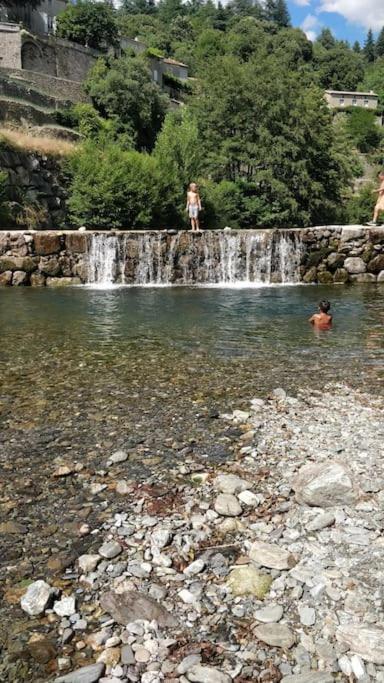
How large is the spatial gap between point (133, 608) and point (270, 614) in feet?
2.21

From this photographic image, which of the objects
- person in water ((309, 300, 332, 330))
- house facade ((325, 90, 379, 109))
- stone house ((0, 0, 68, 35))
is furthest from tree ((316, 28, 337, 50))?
person in water ((309, 300, 332, 330))

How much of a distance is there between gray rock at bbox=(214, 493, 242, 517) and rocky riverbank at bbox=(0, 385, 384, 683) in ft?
0.05

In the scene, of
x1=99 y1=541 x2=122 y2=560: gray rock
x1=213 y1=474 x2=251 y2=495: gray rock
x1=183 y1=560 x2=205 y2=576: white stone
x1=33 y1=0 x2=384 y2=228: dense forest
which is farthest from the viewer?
x1=33 y1=0 x2=384 y2=228: dense forest

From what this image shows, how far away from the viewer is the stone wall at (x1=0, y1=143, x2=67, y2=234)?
1100 inches

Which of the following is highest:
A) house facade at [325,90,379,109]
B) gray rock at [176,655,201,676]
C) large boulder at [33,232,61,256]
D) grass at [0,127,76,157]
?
house facade at [325,90,379,109]

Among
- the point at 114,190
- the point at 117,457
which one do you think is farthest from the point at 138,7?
the point at 117,457

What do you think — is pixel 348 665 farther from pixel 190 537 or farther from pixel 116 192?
pixel 116 192

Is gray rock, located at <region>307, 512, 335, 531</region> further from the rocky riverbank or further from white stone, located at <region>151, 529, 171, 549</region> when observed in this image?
white stone, located at <region>151, 529, 171, 549</region>

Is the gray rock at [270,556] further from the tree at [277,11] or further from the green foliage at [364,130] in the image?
the tree at [277,11]

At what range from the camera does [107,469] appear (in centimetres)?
433

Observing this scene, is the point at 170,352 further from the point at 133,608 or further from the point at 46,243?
the point at 46,243

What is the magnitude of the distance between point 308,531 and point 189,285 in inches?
592

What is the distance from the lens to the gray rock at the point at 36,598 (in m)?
2.74

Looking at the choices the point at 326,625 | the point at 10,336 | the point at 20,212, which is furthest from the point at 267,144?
the point at 326,625
